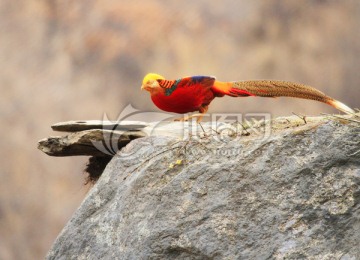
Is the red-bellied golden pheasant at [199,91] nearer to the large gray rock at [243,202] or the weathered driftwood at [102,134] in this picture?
the weathered driftwood at [102,134]

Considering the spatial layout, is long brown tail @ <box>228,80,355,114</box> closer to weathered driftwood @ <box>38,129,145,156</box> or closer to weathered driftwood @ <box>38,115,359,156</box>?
weathered driftwood @ <box>38,115,359,156</box>

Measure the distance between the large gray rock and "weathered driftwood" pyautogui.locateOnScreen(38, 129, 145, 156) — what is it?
0.92 feet

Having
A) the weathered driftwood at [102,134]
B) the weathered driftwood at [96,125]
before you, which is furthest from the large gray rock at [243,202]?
the weathered driftwood at [96,125]

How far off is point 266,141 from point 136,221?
0.47 m

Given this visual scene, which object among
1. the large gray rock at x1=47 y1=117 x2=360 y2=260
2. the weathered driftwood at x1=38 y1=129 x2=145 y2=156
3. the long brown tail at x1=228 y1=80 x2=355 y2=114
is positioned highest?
the long brown tail at x1=228 y1=80 x2=355 y2=114

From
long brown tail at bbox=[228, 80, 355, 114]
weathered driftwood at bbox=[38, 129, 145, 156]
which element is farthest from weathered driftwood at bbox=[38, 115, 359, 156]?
long brown tail at bbox=[228, 80, 355, 114]

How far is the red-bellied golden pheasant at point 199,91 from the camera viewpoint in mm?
2285

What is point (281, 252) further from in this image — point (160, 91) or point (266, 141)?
point (160, 91)

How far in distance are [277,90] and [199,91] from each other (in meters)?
0.28

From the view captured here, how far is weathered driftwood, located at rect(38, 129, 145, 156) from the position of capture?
2312 millimetres

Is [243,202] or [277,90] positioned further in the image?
[277,90]

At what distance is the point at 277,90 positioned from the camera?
2.31 m

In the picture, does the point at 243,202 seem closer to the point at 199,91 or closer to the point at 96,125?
the point at 199,91

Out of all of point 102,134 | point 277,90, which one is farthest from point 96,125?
point 277,90
